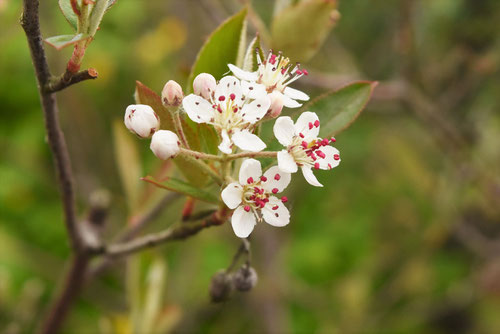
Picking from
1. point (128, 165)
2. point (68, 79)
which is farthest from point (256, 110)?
point (128, 165)

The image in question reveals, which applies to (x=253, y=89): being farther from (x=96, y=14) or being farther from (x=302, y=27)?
(x=302, y=27)

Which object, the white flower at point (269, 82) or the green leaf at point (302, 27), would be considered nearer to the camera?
the white flower at point (269, 82)

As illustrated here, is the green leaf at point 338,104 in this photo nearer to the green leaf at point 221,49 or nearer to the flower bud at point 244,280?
the green leaf at point 221,49

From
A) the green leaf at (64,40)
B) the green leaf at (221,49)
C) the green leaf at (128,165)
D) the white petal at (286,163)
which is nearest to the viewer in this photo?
the green leaf at (64,40)

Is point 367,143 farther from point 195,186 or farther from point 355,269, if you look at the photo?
point 195,186

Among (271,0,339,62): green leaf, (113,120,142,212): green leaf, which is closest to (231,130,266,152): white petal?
(271,0,339,62): green leaf

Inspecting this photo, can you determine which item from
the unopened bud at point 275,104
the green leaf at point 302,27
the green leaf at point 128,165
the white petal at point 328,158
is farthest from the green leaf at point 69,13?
the green leaf at point 128,165
